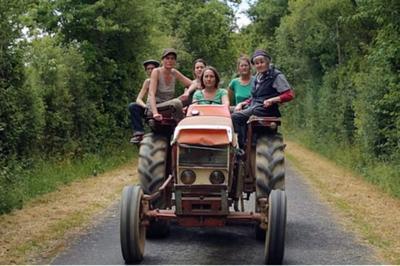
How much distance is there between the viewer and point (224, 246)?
8766 mm

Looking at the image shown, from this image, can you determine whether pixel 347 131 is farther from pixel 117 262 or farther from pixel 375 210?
pixel 117 262

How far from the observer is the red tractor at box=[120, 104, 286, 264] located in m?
7.55

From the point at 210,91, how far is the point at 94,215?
3.08m

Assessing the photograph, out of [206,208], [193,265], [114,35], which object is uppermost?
[114,35]

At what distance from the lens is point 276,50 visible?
40.3 metres

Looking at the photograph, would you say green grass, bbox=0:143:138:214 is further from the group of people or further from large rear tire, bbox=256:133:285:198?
large rear tire, bbox=256:133:285:198

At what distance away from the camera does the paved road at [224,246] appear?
317 inches

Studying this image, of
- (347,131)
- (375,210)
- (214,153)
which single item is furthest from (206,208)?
(347,131)

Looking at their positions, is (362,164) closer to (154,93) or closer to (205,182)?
(154,93)

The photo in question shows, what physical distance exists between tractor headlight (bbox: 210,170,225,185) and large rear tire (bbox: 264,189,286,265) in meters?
0.60

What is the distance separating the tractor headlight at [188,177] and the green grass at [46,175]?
13.3 ft

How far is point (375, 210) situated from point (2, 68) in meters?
7.04

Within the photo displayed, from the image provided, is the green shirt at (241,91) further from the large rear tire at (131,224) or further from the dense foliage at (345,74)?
the dense foliage at (345,74)

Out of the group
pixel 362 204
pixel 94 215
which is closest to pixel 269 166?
pixel 94 215
